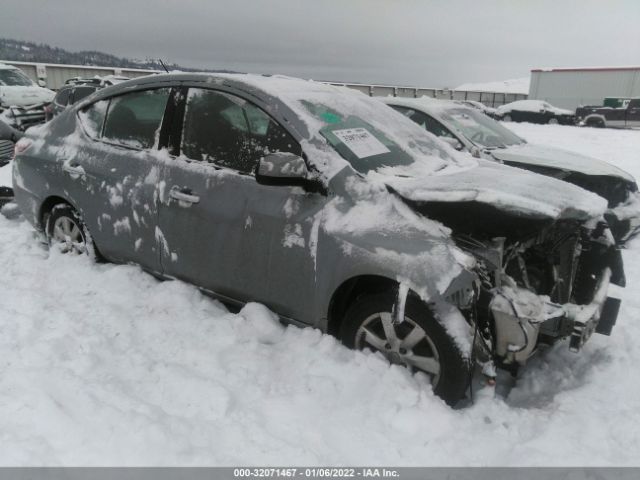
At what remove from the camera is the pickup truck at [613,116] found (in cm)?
2191

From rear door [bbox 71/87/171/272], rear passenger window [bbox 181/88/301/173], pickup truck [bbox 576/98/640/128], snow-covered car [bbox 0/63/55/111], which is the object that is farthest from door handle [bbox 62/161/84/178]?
pickup truck [bbox 576/98/640/128]

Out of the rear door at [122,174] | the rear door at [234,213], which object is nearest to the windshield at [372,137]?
the rear door at [234,213]

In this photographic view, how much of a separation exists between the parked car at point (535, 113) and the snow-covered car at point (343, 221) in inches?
944

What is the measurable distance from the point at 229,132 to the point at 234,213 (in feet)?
1.80

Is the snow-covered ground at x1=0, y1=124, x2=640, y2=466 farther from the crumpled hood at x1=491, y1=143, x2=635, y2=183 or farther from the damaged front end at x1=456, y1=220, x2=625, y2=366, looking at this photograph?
the crumpled hood at x1=491, y1=143, x2=635, y2=183

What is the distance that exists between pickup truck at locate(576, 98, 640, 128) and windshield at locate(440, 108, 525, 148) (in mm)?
18731

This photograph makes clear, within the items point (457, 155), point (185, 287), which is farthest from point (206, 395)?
point (457, 155)

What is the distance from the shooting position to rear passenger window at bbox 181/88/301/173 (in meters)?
3.01

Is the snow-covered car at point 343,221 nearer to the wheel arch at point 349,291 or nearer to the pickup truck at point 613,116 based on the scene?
the wheel arch at point 349,291

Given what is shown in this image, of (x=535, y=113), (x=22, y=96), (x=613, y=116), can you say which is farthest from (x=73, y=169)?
(x=535, y=113)

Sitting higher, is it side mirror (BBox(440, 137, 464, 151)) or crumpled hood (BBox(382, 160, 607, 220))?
side mirror (BBox(440, 137, 464, 151))

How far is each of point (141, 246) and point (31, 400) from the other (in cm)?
142

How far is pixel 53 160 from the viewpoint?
13.4 ft

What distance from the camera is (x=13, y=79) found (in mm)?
15445
